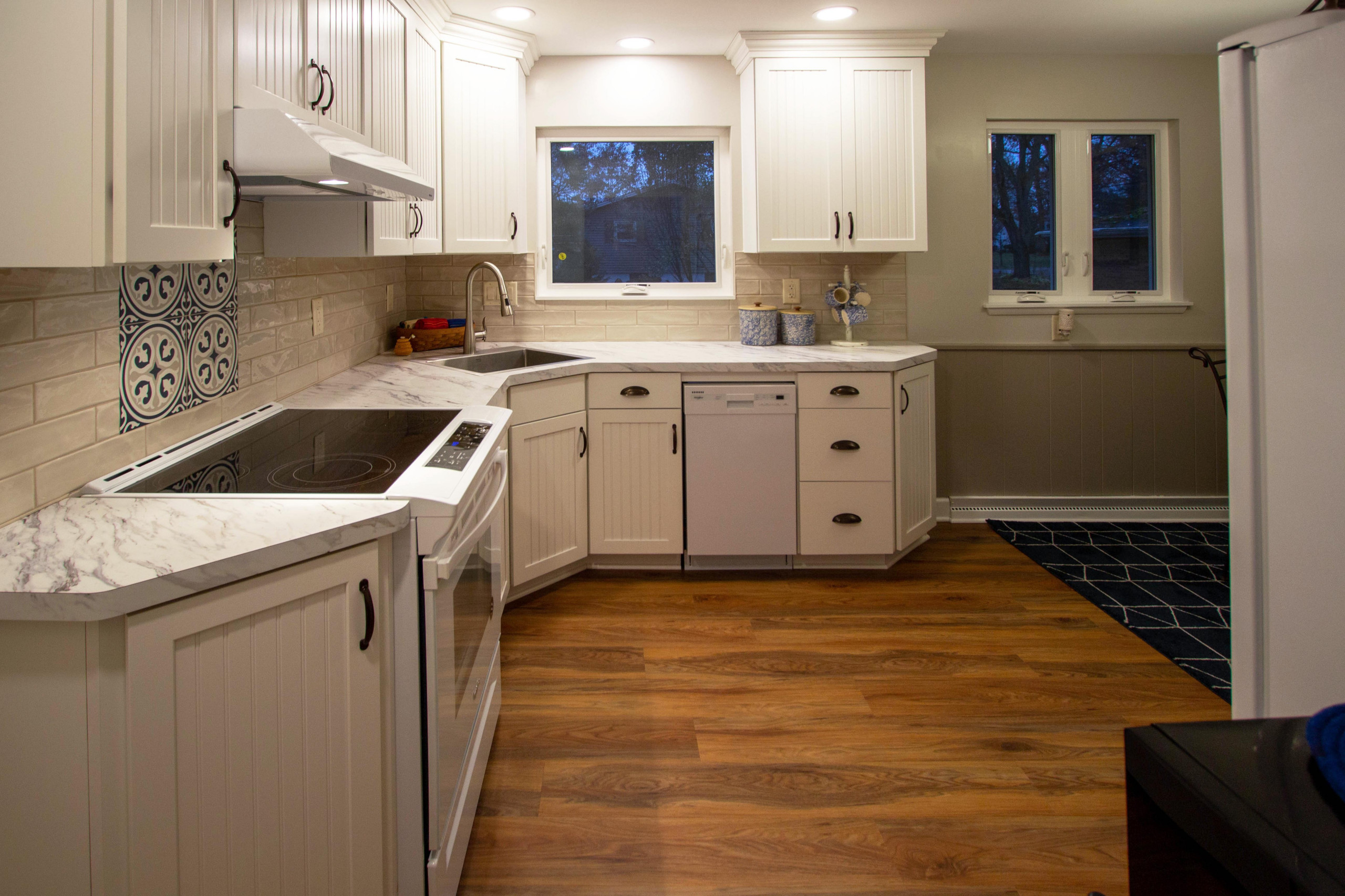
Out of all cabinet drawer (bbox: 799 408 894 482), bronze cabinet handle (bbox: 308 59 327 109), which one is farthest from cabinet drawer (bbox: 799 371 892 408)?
bronze cabinet handle (bbox: 308 59 327 109)

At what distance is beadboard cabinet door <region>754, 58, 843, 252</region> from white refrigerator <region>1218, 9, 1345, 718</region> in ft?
9.17

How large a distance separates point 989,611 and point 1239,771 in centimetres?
277

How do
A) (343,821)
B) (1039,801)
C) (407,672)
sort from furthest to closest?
(1039,801), (407,672), (343,821)

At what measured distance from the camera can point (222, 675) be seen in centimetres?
123

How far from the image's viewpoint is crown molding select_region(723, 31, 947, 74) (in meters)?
3.85

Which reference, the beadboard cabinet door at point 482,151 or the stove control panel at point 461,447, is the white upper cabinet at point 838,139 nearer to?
the beadboard cabinet door at point 482,151

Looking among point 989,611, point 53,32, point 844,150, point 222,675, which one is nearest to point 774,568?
point 989,611

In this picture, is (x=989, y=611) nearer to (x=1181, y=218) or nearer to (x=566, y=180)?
(x=1181, y=218)

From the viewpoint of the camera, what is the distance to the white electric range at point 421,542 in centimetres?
152

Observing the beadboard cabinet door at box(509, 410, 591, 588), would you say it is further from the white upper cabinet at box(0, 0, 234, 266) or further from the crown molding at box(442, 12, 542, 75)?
the white upper cabinet at box(0, 0, 234, 266)

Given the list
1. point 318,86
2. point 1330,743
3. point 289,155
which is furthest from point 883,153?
point 1330,743

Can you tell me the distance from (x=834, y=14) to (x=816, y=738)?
9.08 ft

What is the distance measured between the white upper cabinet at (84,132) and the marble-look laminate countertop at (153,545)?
0.39 meters

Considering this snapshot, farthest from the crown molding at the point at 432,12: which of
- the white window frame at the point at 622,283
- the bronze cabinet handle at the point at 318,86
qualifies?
the bronze cabinet handle at the point at 318,86
